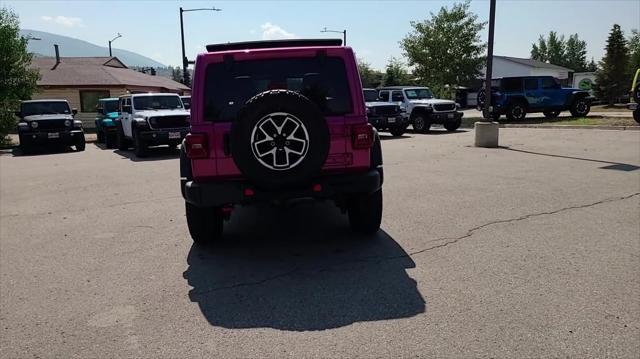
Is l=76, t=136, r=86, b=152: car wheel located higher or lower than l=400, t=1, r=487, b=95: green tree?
lower

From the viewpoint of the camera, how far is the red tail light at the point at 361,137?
4.66 meters

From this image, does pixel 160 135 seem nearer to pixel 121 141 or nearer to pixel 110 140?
pixel 121 141

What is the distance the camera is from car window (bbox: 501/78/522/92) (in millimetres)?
24716

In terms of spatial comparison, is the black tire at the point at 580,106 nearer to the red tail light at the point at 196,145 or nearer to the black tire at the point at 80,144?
the black tire at the point at 80,144

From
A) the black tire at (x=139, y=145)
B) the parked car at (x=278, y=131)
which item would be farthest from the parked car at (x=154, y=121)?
the parked car at (x=278, y=131)

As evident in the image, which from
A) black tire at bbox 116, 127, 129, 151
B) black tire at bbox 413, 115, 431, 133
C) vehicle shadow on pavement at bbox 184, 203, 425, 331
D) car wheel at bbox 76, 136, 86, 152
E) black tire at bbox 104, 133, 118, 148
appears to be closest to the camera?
vehicle shadow on pavement at bbox 184, 203, 425, 331

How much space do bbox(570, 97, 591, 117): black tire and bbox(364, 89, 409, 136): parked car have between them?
10.3 meters

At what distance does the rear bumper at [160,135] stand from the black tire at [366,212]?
1031 centimetres

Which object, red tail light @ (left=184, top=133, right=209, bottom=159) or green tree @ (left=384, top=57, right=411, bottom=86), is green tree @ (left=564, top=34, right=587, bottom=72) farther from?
red tail light @ (left=184, top=133, right=209, bottom=159)

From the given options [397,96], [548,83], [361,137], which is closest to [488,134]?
[397,96]

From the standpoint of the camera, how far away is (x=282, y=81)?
4750 mm

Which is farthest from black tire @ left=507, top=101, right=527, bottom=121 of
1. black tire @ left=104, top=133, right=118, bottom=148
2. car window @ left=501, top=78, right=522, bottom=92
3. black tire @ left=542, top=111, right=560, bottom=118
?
black tire @ left=104, top=133, right=118, bottom=148

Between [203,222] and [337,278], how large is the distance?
1689 millimetres

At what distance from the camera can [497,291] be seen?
389cm
